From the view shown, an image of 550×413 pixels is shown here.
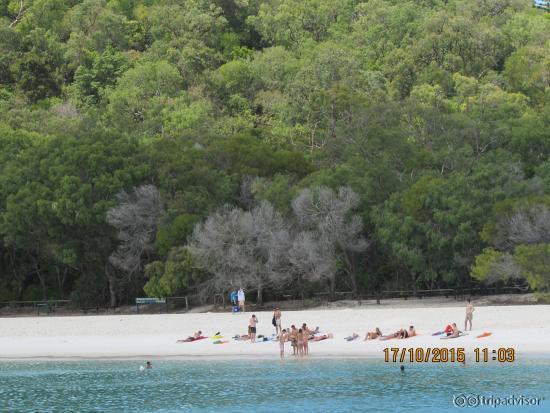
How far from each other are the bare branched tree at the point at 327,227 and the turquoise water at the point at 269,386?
14333 mm

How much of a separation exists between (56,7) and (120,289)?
65.8 meters

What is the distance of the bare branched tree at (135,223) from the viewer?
5124 cm

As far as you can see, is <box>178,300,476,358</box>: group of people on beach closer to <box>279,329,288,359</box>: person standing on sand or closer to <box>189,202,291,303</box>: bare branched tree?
<box>279,329,288,359</box>: person standing on sand

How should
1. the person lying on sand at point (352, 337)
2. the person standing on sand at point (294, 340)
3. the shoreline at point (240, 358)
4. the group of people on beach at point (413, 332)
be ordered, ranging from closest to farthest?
the shoreline at point (240, 358), the person standing on sand at point (294, 340), the group of people on beach at point (413, 332), the person lying on sand at point (352, 337)

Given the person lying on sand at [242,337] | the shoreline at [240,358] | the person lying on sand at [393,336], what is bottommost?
the shoreline at [240,358]

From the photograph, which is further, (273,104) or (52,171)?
(273,104)

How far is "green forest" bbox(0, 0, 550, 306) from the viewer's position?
48156mm

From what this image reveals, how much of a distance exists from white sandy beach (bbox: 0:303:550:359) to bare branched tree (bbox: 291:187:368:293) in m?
3.63

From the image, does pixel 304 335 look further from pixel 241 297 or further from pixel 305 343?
pixel 241 297

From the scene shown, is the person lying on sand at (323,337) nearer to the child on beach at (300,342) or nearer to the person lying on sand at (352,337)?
the person lying on sand at (352,337)

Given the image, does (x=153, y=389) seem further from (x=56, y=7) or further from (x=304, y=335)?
(x=56, y=7)

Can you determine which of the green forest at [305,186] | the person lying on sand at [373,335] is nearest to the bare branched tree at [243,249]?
the green forest at [305,186]

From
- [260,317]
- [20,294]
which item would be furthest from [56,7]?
[260,317]

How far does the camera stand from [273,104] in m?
83.2
